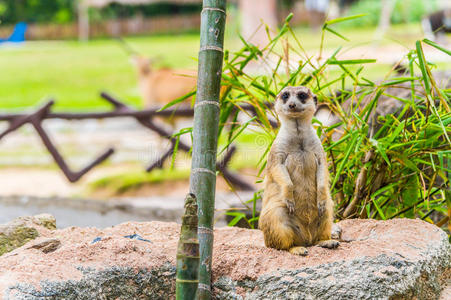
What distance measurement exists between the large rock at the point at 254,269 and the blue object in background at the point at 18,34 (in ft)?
101

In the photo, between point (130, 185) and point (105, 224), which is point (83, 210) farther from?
point (130, 185)

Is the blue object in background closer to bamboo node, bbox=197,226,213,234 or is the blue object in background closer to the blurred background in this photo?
the blurred background

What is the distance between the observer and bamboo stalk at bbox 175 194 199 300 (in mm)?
1888

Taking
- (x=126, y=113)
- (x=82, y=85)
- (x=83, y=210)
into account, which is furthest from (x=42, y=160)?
(x=82, y=85)

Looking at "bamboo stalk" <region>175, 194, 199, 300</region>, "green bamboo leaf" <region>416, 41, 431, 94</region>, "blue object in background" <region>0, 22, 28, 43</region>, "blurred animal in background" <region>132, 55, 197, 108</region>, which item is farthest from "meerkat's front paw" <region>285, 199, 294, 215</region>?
"blue object in background" <region>0, 22, 28, 43</region>

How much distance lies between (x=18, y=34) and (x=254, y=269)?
32001 millimetres

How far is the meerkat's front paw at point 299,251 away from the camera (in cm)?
235

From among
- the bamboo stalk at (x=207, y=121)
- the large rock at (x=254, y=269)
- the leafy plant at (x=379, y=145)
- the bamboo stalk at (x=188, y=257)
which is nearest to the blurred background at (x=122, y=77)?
the leafy plant at (x=379, y=145)

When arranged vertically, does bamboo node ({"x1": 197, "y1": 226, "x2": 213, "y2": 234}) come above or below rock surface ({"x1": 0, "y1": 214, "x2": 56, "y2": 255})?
above

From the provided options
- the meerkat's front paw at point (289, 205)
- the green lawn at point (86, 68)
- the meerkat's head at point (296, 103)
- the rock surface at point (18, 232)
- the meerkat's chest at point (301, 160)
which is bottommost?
the green lawn at point (86, 68)

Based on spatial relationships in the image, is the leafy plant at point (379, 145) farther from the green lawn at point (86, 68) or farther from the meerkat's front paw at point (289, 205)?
the green lawn at point (86, 68)

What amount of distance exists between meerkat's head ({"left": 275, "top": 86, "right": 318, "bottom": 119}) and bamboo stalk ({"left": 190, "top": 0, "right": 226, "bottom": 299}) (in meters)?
0.37

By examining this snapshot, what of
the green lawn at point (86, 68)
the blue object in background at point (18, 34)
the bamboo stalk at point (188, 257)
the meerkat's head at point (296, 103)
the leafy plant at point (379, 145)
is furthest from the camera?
the blue object in background at point (18, 34)

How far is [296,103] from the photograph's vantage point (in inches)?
99.0
